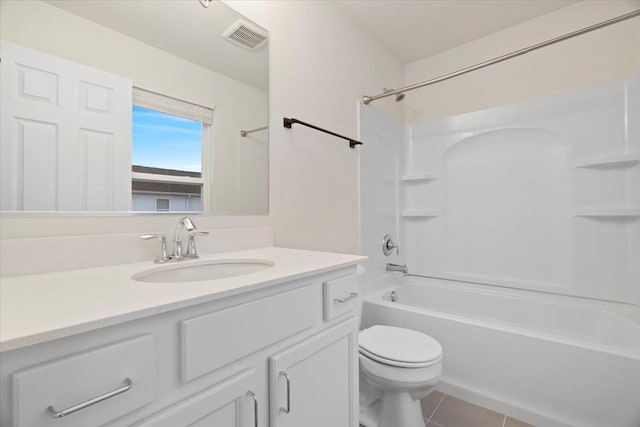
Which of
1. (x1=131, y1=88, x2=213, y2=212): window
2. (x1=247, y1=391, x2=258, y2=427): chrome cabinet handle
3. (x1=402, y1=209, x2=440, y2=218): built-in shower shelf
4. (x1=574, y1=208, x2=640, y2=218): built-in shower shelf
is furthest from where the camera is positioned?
(x1=402, y1=209, x2=440, y2=218): built-in shower shelf

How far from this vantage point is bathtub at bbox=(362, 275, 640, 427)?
129cm

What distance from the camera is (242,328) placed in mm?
684

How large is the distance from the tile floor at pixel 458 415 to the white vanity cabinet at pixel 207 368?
788 mm

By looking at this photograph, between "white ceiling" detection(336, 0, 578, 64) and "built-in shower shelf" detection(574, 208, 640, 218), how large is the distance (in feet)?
4.62

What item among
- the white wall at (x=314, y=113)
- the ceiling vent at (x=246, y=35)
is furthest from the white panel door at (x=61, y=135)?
the white wall at (x=314, y=113)

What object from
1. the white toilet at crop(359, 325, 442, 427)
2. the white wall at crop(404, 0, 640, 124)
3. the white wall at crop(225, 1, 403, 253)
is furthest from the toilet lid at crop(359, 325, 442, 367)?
the white wall at crop(404, 0, 640, 124)

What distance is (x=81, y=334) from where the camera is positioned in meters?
0.46

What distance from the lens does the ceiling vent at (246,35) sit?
1.35 m

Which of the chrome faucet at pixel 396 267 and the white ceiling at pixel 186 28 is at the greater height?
the white ceiling at pixel 186 28

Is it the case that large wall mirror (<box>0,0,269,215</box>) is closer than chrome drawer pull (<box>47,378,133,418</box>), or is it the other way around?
chrome drawer pull (<box>47,378,133,418</box>)

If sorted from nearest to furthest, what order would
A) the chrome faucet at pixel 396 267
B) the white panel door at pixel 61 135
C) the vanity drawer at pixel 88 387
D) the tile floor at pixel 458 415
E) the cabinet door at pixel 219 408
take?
1. the vanity drawer at pixel 88 387
2. the cabinet door at pixel 219 408
3. the white panel door at pixel 61 135
4. the tile floor at pixel 458 415
5. the chrome faucet at pixel 396 267

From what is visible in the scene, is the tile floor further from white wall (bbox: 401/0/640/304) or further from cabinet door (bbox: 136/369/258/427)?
cabinet door (bbox: 136/369/258/427)

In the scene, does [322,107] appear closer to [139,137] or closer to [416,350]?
[139,137]

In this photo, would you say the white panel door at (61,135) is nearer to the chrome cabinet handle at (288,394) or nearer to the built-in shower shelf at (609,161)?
the chrome cabinet handle at (288,394)
